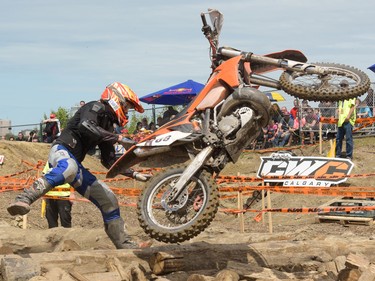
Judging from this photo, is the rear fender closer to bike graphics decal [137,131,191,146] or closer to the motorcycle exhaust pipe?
bike graphics decal [137,131,191,146]

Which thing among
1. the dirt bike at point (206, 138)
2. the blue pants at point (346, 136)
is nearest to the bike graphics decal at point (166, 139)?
the dirt bike at point (206, 138)

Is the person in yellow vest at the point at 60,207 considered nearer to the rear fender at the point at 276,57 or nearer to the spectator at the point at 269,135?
the rear fender at the point at 276,57

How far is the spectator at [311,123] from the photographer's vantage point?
19219 mm

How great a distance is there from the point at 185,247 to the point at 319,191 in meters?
4.21

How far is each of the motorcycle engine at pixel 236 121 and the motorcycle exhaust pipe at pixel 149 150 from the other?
1.79ft

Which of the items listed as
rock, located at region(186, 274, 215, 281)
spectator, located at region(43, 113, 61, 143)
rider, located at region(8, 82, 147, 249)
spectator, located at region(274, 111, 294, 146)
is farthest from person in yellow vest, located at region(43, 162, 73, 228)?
spectator, located at region(274, 111, 294, 146)

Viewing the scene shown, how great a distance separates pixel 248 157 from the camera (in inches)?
807

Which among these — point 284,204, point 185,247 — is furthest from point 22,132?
point 185,247

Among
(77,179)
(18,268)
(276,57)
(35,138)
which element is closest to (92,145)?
→ (77,179)

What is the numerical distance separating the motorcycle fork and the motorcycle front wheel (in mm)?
63

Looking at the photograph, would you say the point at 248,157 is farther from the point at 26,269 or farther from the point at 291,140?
the point at 26,269

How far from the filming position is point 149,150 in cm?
700

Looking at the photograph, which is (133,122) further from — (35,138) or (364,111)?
(364,111)

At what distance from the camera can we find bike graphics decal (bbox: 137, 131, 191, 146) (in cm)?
688
